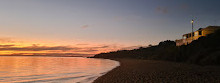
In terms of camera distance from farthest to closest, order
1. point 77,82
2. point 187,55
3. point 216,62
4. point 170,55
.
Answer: point 170,55, point 187,55, point 216,62, point 77,82

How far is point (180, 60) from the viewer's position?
43594 mm

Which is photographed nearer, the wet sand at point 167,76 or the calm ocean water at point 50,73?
the wet sand at point 167,76

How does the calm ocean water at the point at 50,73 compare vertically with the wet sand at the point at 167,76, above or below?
below

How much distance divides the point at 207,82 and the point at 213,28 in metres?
48.2

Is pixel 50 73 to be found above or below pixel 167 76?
below

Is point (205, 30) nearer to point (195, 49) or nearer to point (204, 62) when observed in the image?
point (195, 49)

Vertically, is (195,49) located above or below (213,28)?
below

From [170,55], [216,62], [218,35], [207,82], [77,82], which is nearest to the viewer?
[207,82]

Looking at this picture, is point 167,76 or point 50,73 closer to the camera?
point 167,76

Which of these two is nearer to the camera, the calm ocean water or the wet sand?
the wet sand

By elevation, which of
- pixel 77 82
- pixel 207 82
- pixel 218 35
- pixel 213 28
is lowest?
pixel 77 82

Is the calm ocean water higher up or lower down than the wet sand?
lower down

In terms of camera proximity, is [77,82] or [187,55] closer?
[77,82]

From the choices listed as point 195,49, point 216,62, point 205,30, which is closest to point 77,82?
point 216,62
